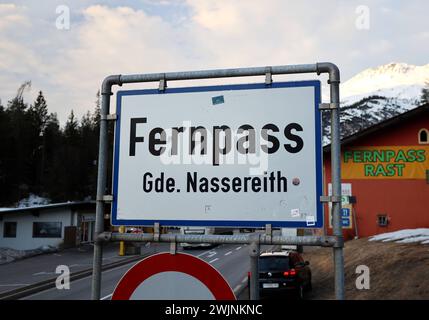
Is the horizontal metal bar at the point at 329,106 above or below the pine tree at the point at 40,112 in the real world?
below

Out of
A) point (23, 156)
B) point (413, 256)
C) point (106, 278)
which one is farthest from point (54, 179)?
point (413, 256)

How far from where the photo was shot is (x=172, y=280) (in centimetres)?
274

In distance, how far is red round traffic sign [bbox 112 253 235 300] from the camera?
268cm

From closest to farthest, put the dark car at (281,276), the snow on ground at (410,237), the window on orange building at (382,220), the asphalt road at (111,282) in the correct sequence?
1. the dark car at (281,276)
2. the asphalt road at (111,282)
3. the snow on ground at (410,237)
4. the window on orange building at (382,220)

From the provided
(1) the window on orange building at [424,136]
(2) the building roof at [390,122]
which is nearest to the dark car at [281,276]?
(2) the building roof at [390,122]

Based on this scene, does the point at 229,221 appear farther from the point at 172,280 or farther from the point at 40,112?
the point at 40,112

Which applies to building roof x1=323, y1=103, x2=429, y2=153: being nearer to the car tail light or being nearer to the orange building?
the orange building

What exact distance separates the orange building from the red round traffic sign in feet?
81.6

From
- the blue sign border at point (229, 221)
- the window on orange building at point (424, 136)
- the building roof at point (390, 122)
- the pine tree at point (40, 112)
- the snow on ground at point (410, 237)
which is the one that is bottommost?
the snow on ground at point (410, 237)

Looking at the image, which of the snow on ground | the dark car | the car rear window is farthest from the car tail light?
the snow on ground

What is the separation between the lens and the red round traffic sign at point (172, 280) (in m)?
2.68

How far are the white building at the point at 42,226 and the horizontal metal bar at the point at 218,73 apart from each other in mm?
36151

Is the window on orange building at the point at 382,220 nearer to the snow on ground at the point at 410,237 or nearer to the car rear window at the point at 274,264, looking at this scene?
the snow on ground at the point at 410,237
